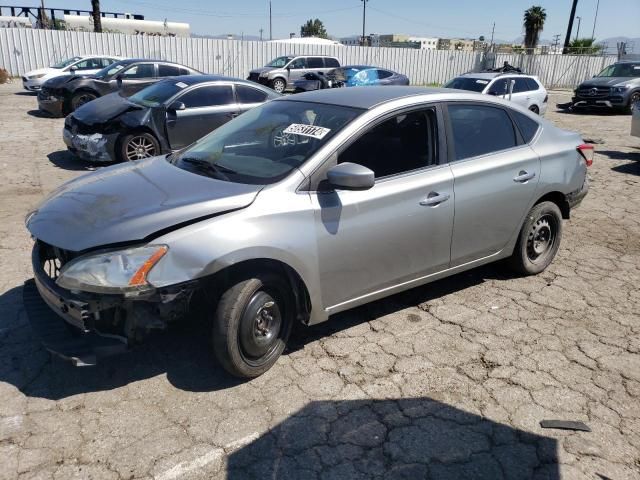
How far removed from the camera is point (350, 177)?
3170 millimetres

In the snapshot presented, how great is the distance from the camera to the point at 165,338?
12.2ft

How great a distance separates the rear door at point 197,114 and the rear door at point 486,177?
214 inches

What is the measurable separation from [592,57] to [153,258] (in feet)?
124

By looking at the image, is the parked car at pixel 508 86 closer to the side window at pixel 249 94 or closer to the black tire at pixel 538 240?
the side window at pixel 249 94

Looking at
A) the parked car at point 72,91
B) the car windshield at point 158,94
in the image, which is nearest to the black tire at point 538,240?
the car windshield at point 158,94

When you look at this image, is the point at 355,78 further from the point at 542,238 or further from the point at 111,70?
the point at 542,238

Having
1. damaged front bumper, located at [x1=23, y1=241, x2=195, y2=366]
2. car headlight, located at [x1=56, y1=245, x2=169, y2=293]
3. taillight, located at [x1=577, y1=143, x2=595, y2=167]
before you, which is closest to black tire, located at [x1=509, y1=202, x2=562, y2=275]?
taillight, located at [x1=577, y1=143, x2=595, y2=167]

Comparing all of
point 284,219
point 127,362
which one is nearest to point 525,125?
point 284,219

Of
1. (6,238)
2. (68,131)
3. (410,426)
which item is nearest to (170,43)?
(68,131)

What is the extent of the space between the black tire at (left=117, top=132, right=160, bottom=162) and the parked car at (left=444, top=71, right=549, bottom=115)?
8.60m

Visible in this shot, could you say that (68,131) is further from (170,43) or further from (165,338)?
(170,43)

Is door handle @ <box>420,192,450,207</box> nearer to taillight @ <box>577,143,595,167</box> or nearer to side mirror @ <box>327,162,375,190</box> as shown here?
side mirror @ <box>327,162,375,190</box>

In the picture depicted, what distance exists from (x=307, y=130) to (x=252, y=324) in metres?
1.40

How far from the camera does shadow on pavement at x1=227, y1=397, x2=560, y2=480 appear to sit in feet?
8.61
